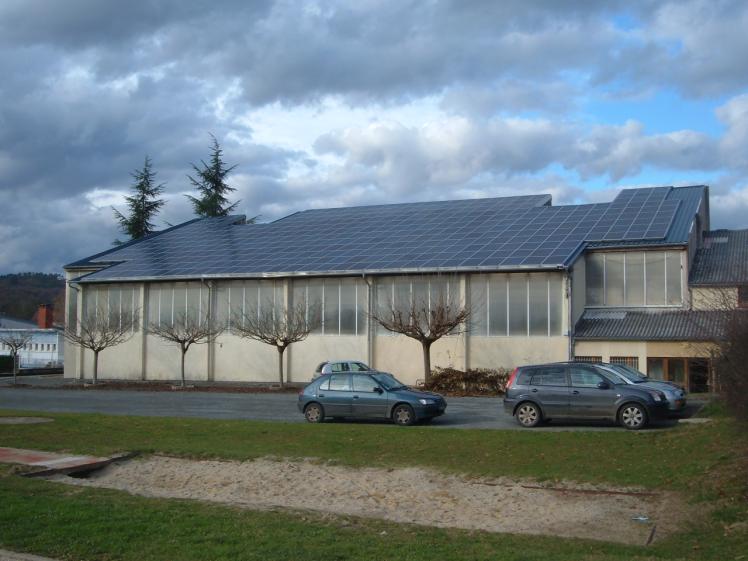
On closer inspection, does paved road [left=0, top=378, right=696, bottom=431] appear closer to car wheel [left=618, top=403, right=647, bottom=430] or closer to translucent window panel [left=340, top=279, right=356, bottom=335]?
car wheel [left=618, top=403, right=647, bottom=430]

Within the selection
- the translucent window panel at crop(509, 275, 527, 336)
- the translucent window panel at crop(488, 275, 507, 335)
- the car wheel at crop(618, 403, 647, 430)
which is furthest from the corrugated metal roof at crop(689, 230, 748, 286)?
the car wheel at crop(618, 403, 647, 430)

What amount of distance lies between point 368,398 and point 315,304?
62.1 ft

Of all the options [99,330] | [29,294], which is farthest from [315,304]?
[29,294]

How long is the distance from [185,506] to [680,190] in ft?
133

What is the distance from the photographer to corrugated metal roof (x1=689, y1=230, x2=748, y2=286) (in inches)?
1401

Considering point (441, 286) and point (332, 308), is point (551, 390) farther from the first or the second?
point (332, 308)

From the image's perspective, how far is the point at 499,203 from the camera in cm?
4822

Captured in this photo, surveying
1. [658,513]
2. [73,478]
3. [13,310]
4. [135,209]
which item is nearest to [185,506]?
[73,478]

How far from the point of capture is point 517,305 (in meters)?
35.5

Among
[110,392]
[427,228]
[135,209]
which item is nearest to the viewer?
[110,392]

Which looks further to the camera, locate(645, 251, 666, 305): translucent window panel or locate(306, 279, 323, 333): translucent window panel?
locate(306, 279, 323, 333): translucent window panel

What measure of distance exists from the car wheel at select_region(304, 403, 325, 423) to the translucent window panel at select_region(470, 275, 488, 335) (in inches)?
615

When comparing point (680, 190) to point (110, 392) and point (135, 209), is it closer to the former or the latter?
point (110, 392)

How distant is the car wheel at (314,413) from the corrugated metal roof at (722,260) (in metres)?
20.1
